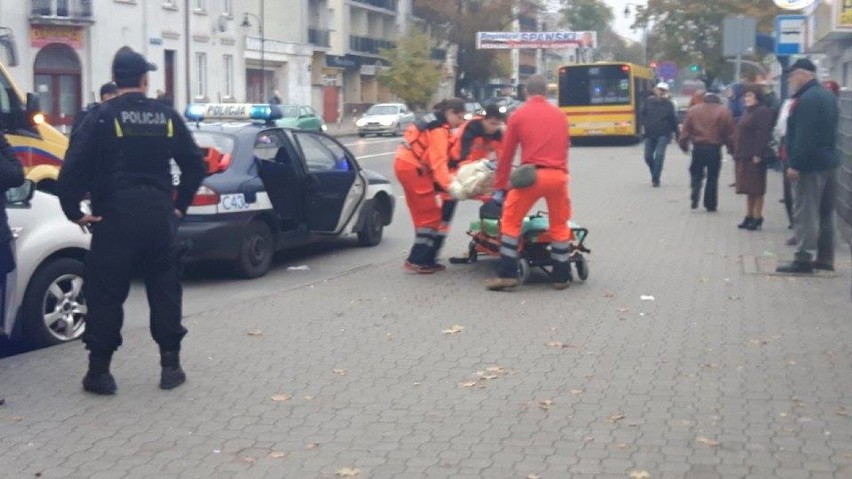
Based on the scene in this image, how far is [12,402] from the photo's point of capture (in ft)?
23.8

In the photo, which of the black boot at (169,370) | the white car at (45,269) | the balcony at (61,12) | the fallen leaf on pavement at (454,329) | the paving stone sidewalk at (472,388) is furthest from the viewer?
the balcony at (61,12)

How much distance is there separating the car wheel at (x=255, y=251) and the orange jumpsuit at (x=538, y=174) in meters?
2.49

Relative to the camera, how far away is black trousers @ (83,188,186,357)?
7141 millimetres

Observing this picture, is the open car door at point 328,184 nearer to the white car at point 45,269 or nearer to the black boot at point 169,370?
the white car at point 45,269

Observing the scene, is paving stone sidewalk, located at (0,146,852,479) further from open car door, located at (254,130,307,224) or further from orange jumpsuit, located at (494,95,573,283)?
open car door, located at (254,130,307,224)

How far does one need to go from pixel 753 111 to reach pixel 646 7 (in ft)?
145

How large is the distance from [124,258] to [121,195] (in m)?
0.35

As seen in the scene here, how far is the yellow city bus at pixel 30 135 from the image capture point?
1346cm

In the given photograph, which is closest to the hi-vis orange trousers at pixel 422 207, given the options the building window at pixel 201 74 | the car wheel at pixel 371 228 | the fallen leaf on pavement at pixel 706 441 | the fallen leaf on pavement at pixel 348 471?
the car wheel at pixel 371 228

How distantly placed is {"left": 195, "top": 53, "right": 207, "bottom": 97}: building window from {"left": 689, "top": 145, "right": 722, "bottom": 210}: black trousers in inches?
1484

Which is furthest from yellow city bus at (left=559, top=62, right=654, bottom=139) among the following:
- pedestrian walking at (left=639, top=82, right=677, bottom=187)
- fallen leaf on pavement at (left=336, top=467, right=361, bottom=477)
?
fallen leaf on pavement at (left=336, top=467, right=361, bottom=477)

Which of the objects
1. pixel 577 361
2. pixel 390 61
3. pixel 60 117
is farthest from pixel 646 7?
pixel 577 361

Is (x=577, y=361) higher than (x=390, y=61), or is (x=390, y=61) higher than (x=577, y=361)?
(x=390, y=61)

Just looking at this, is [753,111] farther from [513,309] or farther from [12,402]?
[12,402]
